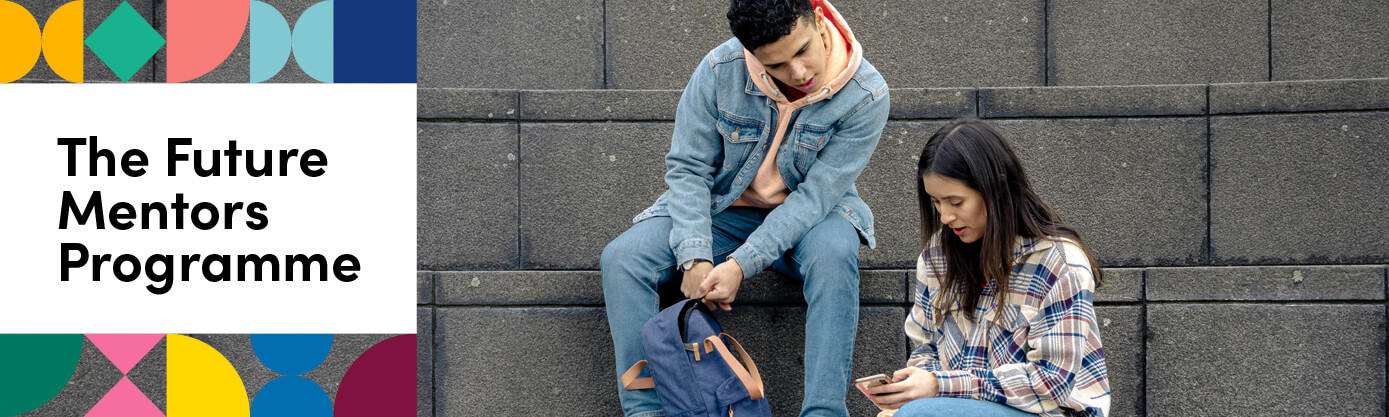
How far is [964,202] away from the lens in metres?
2.57

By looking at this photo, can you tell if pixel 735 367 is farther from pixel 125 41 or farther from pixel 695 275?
pixel 125 41

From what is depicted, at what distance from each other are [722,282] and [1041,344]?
98 cm

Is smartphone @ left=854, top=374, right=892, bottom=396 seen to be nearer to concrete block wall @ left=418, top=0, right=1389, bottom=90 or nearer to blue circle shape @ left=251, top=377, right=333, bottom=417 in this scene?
blue circle shape @ left=251, top=377, right=333, bottom=417

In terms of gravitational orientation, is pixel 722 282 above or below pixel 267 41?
below

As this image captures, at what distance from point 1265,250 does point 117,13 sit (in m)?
4.98

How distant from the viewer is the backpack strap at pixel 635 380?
3123 millimetres

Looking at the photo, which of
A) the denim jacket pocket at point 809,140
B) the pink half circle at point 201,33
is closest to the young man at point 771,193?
the denim jacket pocket at point 809,140

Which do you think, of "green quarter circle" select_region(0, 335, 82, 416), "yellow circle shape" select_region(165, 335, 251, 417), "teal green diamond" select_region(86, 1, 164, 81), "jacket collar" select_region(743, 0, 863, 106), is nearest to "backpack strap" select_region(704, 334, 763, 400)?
"jacket collar" select_region(743, 0, 863, 106)

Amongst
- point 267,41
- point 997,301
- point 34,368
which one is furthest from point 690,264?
point 267,41

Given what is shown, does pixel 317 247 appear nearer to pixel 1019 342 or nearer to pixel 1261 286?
pixel 1019 342

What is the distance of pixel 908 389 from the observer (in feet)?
8.09

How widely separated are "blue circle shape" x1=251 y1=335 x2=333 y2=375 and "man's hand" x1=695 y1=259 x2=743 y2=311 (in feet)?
5.32

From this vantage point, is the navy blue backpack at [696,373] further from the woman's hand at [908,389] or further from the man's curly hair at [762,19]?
the man's curly hair at [762,19]

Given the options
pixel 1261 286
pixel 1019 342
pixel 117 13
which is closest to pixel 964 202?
pixel 1019 342
